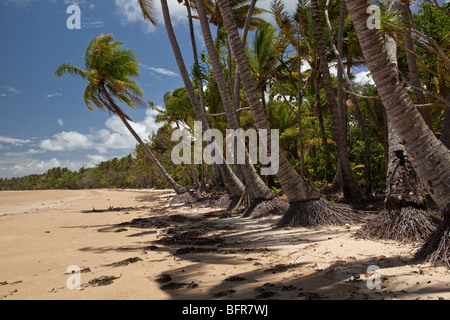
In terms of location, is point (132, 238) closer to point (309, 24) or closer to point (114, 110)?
point (309, 24)

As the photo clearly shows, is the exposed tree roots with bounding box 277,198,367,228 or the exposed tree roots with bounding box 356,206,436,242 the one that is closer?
the exposed tree roots with bounding box 356,206,436,242

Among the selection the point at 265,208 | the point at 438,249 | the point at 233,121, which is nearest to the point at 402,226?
the point at 438,249

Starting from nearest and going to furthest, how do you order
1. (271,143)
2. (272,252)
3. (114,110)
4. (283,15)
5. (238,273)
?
1. (238,273)
2. (272,252)
3. (271,143)
4. (283,15)
5. (114,110)

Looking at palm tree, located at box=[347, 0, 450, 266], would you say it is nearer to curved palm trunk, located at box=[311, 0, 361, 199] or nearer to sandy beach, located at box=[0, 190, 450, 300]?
sandy beach, located at box=[0, 190, 450, 300]

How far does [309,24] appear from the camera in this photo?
12430mm

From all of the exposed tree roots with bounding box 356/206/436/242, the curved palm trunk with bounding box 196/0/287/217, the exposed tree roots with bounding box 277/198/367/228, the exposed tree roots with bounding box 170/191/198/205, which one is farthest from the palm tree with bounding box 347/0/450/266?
the exposed tree roots with bounding box 170/191/198/205

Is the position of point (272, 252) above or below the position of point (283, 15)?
below

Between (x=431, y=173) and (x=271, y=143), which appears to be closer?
(x=431, y=173)

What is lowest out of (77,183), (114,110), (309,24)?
(77,183)

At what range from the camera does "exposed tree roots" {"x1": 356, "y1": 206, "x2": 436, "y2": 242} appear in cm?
494

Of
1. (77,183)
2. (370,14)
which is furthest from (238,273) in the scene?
(77,183)

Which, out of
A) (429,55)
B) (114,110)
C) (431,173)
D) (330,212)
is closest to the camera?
(431,173)

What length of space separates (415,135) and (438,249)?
4.67 ft
